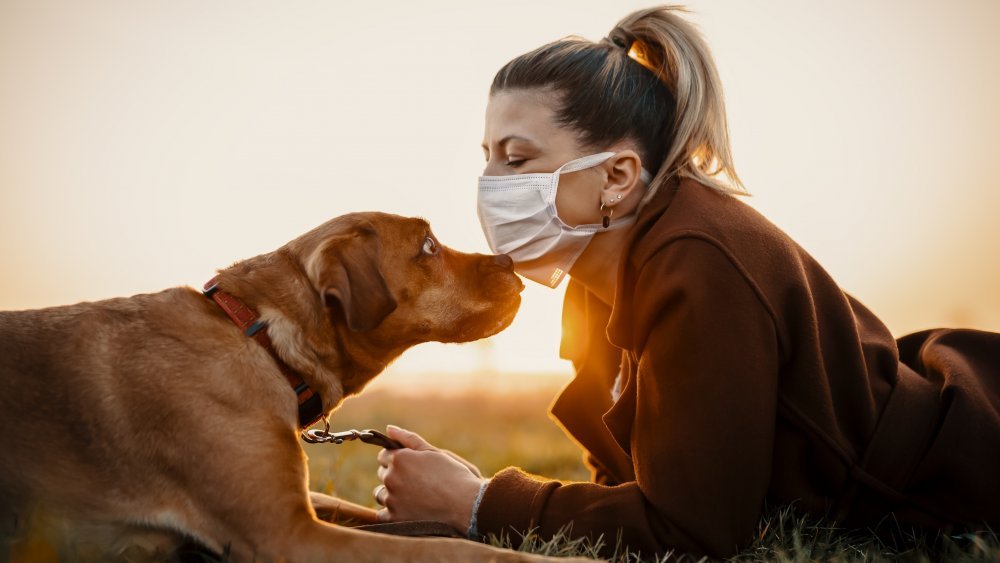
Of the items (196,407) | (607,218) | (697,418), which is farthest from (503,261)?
(196,407)

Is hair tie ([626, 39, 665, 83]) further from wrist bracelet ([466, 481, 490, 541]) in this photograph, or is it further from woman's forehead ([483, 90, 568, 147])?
wrist bracelet ([466, 481, 490, 541])

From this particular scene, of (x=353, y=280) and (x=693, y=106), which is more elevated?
(x=693, y=106)

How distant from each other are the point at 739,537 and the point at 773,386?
2.07 feet

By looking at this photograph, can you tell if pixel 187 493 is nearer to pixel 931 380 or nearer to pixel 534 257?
pixel 534 257

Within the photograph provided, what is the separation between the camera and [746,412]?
10.3ft

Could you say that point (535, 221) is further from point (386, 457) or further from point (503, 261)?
point (386, 457)

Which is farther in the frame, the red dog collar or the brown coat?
the red dog collar

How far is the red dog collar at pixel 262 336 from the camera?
339 centimetres

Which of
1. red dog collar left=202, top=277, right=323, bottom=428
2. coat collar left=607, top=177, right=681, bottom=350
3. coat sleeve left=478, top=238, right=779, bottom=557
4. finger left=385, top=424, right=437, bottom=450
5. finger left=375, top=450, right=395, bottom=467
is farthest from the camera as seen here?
finger left=385, top=424, right=437, bottom=450

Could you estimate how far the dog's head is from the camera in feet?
11.3

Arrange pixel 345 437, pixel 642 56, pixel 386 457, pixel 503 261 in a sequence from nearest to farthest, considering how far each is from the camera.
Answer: pixel 345 437, pixel 386 457, pixel 503 261, pixel 642 56

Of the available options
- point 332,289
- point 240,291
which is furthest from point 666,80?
point 240,291

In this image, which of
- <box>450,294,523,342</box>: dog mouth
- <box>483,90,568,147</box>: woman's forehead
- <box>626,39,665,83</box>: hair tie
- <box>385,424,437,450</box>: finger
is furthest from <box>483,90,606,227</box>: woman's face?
<box>385,424,437,450</box>: finger

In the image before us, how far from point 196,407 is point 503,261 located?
Answer: 172 cm
